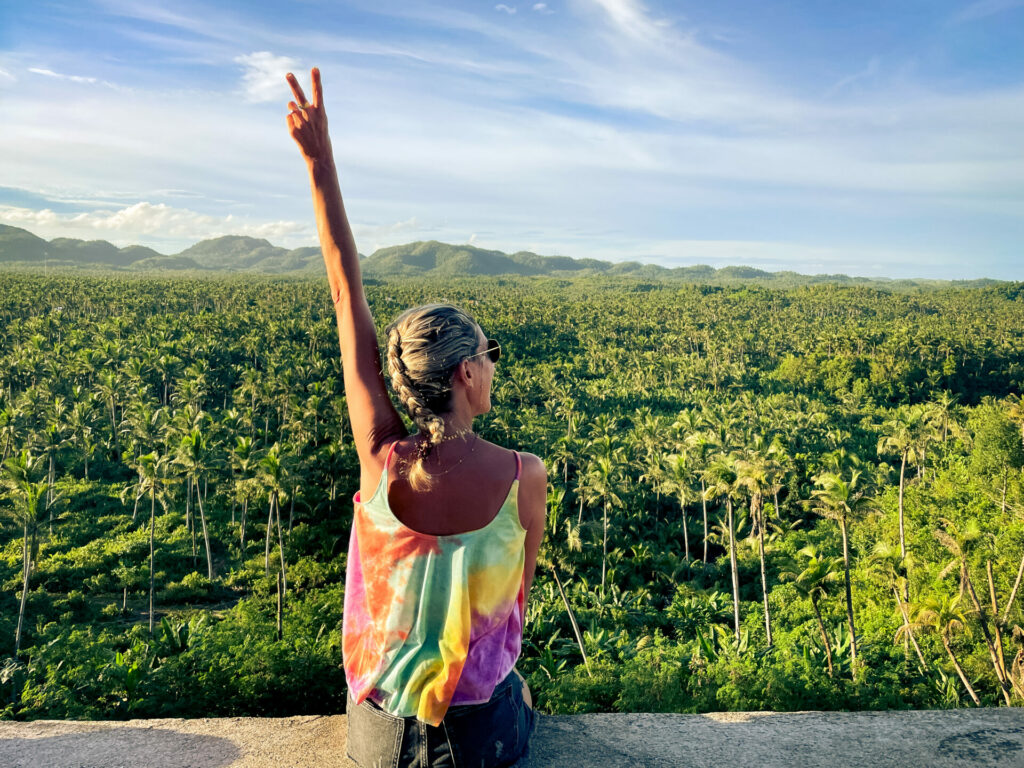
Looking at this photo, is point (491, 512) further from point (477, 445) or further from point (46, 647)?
point (46, 647)

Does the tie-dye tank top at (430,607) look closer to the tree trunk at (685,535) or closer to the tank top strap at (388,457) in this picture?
the tank top strap at (388,457)

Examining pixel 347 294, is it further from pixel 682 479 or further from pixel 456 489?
pixel 682 479

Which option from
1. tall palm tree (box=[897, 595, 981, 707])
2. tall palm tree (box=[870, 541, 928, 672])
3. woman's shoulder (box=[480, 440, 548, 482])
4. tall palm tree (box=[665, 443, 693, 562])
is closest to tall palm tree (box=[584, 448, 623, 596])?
tall palm tree (box=[665, 443, 693, 562])

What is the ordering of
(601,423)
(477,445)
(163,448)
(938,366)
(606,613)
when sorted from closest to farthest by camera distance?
(477,445) < (606,613) < (163,448) < (601,423) < (938,366)

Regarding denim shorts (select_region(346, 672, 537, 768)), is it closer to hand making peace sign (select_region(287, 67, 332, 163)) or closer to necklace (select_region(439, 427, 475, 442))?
necklace (select_region(439, 427, 475, 442))

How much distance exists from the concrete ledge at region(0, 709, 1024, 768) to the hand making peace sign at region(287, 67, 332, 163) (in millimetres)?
2330

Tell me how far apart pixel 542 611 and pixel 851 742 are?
28130 millimetres

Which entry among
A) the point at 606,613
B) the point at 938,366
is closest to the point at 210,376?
the point at 606,613

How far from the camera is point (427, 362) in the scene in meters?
1.94

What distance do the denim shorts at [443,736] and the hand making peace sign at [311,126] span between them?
1.93m

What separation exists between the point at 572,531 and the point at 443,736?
36.5m

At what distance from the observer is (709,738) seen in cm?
275

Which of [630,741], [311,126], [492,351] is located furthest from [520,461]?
[630,741]

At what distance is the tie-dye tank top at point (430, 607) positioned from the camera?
2.02 metres
